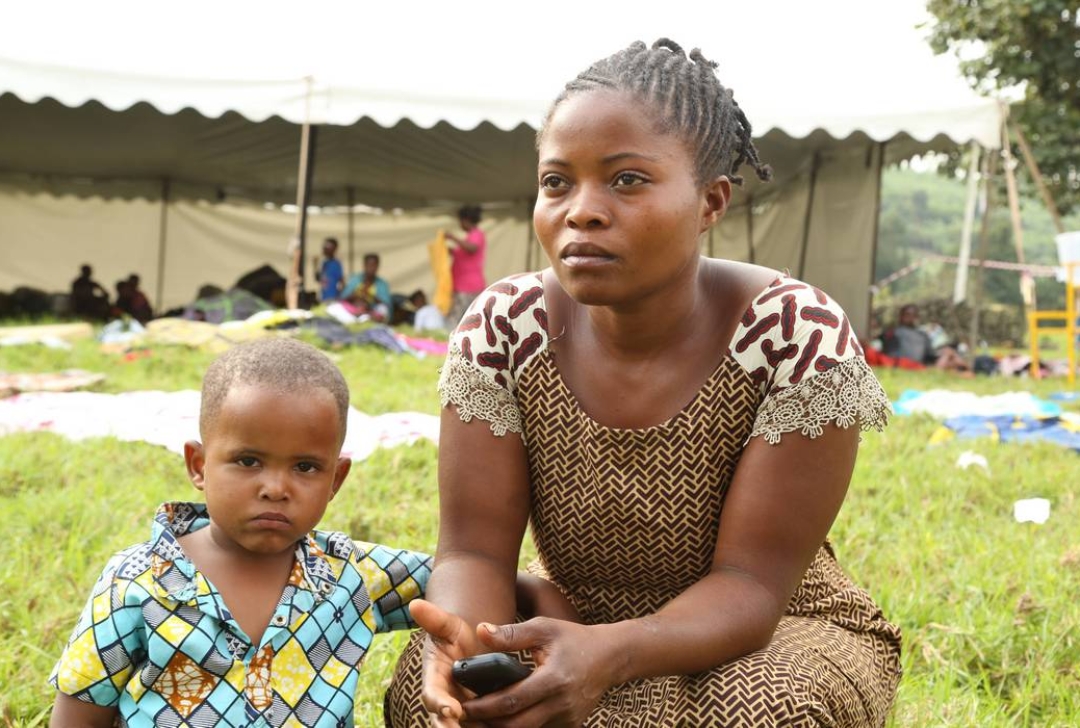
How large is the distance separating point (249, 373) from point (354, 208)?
13.4 metres

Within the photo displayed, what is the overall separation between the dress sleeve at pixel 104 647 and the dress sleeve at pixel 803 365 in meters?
0.93

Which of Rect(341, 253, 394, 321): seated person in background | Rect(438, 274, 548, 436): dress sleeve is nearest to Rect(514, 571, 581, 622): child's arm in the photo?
Rect(438, 274, 548, 436): dress sleeve

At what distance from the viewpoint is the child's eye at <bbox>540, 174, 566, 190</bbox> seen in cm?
153

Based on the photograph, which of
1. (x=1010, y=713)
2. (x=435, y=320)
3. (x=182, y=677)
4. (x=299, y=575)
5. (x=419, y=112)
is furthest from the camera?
(x=435, y=320)

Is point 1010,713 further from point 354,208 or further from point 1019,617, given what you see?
point 354,208

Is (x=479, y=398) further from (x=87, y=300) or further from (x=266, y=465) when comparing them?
(x=87, y=300)

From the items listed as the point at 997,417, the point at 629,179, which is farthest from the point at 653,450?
the point at 997,417

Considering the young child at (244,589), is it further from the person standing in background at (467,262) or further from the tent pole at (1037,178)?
the person standing in background at (467,262)

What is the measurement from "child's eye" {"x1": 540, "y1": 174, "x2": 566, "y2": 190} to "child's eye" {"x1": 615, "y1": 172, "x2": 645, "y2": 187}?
90 mm

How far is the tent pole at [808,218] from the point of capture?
1127cm

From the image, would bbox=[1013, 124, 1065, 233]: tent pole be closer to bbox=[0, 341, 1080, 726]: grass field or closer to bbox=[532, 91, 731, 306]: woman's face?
bbox=[0, 341, 1080, 726]: grass field

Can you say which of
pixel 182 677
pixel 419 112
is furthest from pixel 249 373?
pixel 419 112

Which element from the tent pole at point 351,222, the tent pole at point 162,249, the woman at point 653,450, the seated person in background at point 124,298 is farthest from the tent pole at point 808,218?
the woman at point 653,450

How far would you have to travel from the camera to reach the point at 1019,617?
2.40m
